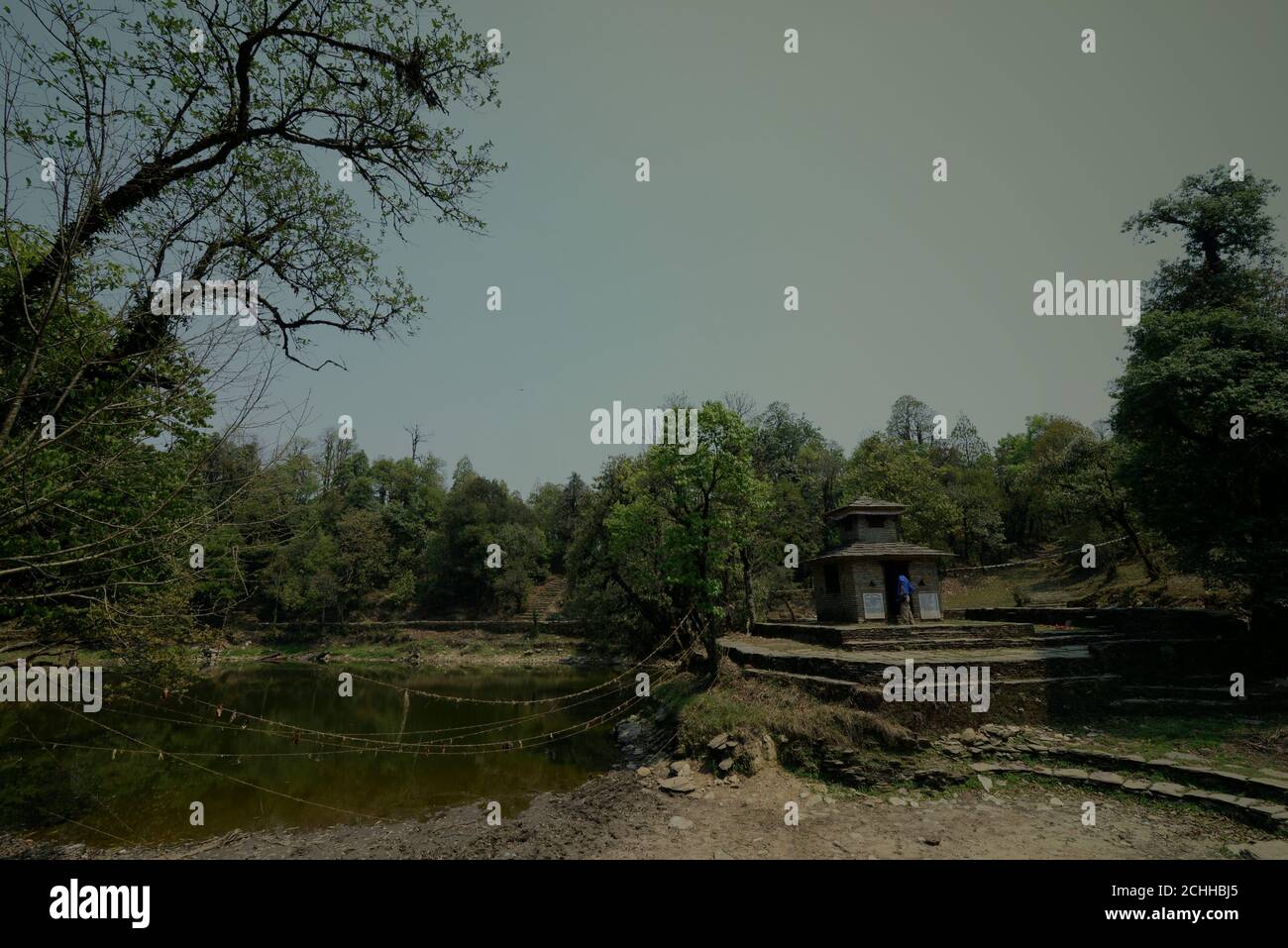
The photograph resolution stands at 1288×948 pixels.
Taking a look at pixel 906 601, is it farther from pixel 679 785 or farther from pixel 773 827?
pixel 773 827

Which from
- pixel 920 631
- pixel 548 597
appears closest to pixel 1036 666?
pixel 920 631

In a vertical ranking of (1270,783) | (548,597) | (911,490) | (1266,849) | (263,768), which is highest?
(911,490)

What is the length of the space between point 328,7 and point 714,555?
16.3m

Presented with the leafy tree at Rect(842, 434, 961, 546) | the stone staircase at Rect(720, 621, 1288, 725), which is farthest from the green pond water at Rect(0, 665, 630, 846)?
the leafy tree at Rect(842, 434, 961, 546)

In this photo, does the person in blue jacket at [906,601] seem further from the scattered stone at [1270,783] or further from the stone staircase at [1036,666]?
the scattered stone at [1270,783]

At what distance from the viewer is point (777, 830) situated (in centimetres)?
971

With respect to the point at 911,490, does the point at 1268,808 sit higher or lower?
lower

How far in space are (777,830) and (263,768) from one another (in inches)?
574

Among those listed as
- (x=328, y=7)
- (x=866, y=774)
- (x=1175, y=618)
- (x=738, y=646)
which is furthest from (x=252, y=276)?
(x=1175, y=618)

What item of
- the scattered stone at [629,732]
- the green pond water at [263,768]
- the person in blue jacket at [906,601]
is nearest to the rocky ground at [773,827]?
the green pond water at [263,768]

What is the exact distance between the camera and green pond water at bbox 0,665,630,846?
12.1 m

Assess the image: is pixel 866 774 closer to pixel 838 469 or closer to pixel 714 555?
pixel 714 555

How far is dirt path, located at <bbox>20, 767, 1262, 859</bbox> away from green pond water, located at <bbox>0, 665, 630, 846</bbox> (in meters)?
1.29

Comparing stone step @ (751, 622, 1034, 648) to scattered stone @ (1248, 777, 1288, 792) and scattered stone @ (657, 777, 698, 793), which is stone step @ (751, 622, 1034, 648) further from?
scattered stone @ (1248, 777, 1288, 792)
